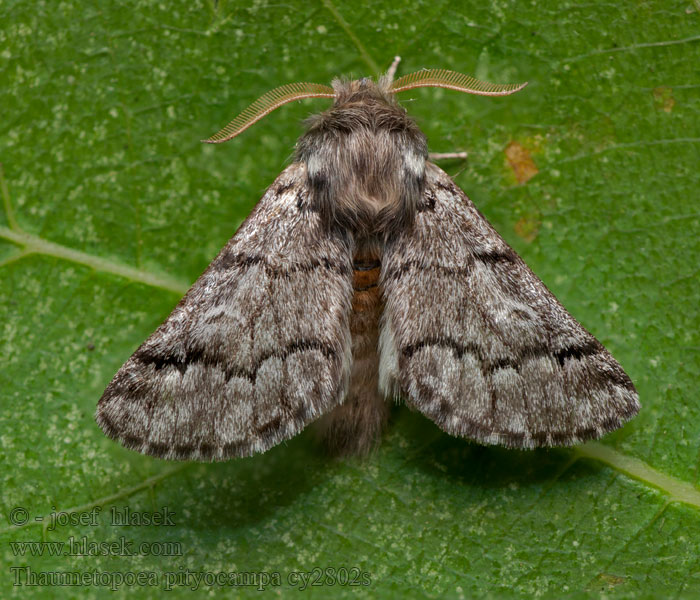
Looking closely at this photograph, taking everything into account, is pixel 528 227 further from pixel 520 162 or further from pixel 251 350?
pixel 251 350

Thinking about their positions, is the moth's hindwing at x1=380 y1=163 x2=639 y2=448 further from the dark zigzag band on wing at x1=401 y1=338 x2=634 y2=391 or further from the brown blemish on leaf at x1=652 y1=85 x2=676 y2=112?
the brown blemish on leaf at x1=652 y1=85 x2=676 y2=112

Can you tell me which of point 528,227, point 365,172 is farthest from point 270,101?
point 528,227

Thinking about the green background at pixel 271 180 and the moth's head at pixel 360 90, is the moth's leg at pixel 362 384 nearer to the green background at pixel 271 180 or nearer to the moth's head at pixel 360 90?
Answer: the green background at pixel 271 180

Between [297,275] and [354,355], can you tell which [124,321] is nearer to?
[297,275]

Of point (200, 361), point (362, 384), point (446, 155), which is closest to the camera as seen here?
point (200, 361)

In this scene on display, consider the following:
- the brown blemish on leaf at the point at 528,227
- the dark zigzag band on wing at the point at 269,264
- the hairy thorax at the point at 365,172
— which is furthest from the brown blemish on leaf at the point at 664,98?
the dark zigzag band on wing at the point at 269,264

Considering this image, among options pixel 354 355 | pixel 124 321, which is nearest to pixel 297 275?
pixel 354 355
